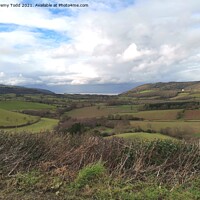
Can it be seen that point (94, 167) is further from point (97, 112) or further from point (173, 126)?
point (97, 112)

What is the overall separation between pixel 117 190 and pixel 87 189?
60 centimetres

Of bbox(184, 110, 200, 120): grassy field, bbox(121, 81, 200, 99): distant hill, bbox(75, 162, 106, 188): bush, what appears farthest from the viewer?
bbox(121, 81, 200, 99): distant hill

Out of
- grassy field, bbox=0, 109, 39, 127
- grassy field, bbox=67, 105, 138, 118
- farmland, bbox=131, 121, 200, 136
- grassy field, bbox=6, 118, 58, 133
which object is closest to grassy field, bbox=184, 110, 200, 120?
farmland, bbox=131, 121, 200, 136

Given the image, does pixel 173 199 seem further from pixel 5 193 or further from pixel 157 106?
pixel 157 106

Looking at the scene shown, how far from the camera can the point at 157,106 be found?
63.8 m

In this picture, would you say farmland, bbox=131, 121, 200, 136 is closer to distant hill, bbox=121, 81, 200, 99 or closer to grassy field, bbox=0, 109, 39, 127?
grassy field, bbox=0, 109, 39, 127

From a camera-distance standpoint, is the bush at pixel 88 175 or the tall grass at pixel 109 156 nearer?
the bush at pixel 88 175

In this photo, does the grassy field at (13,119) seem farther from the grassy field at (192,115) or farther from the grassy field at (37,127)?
the grassy field at (192,115)

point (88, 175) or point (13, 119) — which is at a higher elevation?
point (88, 175)

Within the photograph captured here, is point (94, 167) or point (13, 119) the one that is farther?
point (13, 119)

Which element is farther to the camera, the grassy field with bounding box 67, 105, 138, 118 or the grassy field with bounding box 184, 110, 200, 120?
the grassy field with bounding box 67, 105, 138, 118

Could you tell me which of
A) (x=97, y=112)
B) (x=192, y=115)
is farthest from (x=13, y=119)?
(x=192, y=115)

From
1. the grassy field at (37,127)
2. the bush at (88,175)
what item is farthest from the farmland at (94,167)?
the grassy field at (37,127)

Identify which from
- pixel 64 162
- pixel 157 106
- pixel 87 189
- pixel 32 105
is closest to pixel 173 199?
pixel 87 189
